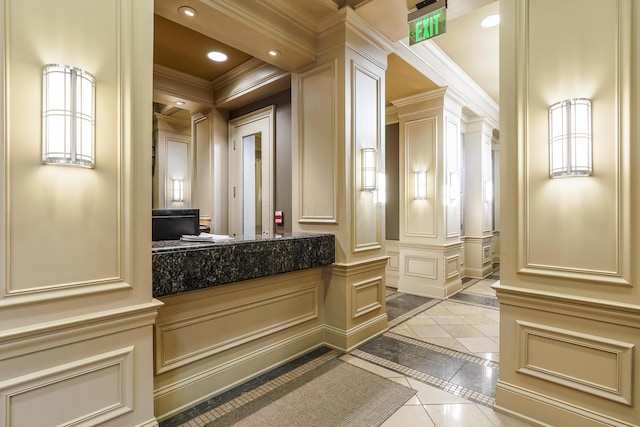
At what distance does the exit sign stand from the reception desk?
6.30ft

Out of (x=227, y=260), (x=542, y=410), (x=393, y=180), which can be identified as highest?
(x=393, y=180)

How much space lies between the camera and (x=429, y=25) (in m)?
2.53

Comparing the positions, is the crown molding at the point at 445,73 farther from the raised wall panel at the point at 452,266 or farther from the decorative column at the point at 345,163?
the raised wall panel at the point at 452,266

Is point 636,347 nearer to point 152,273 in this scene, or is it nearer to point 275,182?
point 152,273

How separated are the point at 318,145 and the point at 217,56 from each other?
5.92ft

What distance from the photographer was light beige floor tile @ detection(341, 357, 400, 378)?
2623 mm

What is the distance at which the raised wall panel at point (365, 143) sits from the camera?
311 centimetres

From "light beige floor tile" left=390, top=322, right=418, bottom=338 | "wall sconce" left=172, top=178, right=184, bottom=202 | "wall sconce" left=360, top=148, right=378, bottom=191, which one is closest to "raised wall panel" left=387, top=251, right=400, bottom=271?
"light beige floor tile" left=390, top=322, right=418, bottom=338

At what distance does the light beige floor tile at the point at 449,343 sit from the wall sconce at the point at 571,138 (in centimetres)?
201

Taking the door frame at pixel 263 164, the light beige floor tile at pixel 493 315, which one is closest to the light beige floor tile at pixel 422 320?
the light beige floor tile at pixel 493 315

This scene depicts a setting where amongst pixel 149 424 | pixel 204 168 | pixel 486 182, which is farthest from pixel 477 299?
pixel 204 168

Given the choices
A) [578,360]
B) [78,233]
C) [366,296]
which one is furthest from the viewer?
[366,296]

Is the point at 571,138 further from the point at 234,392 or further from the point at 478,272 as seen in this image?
the point at 478,272

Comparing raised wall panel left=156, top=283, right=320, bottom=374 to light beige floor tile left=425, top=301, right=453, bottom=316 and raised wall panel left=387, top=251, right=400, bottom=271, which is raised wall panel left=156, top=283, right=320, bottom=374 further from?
raised wall panel left=387, top=251, right=400, bottom=271
